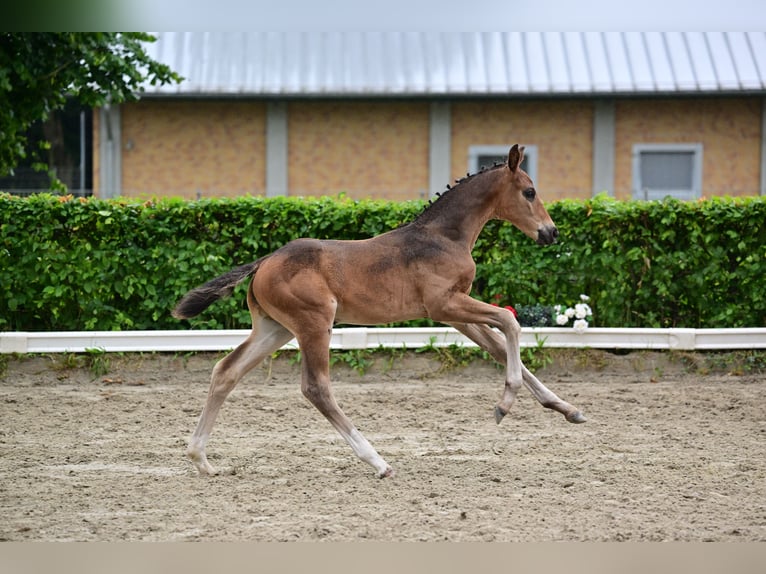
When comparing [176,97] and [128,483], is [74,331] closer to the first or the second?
[128,483]

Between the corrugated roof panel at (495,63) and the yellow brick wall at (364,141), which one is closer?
the corrugated roof panel at (495,63)

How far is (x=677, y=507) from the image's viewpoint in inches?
196

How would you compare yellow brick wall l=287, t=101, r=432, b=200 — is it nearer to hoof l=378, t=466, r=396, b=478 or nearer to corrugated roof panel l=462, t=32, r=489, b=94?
corrugated roof panel l=462, t=32, r=489, b=94

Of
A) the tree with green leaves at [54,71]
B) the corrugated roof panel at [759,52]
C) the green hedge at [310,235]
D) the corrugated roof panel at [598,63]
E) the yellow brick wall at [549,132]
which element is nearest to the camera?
the green hedge at [310,235]

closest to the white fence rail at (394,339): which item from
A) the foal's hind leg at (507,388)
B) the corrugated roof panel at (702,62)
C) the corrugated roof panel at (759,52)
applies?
the foal's hind leg at (507,388)

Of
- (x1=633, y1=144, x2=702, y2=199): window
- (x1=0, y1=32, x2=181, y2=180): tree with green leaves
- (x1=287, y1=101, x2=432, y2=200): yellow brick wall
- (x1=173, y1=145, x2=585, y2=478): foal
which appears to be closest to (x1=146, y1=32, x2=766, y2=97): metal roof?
(x1=287, y1=101, x2=432, y2=200): yellow brick wall

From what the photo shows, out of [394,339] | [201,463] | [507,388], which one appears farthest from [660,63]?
[201,463]

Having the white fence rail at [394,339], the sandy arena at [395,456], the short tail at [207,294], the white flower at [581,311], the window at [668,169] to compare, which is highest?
the window at [668,169]

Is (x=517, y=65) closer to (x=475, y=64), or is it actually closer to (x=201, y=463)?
(x=475, y=64)

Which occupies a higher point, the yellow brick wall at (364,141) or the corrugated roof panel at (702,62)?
the corrugated roof panel at (702,62)

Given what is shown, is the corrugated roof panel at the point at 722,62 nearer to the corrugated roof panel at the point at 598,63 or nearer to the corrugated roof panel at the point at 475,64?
the corrugated roof panel at the point at 598,63

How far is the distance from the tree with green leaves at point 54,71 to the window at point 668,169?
10.5m

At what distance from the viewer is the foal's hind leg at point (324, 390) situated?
560 cm

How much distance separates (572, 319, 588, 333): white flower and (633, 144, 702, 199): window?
9.58 m
